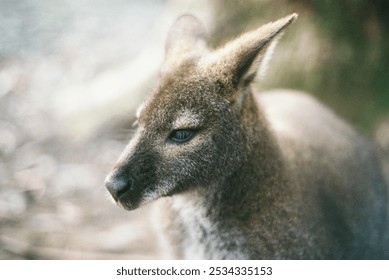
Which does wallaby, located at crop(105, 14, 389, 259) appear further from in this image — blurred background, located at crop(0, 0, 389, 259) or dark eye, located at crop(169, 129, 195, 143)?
blurred background, located at crop(0, 0, 389, 259)

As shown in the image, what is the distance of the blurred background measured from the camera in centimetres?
371

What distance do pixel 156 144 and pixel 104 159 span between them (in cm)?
186

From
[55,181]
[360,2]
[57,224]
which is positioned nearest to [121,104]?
[55,181]

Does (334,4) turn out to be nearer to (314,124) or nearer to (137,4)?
(314,124)

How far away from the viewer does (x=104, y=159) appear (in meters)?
4.23

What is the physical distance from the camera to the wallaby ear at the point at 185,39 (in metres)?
2.78

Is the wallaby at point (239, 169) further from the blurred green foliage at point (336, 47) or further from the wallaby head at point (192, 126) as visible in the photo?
the blurred green foliage at point (336, 47)

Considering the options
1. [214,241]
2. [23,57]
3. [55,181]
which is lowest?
[55,181]

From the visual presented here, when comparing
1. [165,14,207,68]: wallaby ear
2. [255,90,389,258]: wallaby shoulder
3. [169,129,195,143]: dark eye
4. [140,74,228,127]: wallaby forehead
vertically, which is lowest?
[255,90,389,258]: wallaby shoulder

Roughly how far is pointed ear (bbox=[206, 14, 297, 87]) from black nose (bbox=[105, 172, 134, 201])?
0.68 m

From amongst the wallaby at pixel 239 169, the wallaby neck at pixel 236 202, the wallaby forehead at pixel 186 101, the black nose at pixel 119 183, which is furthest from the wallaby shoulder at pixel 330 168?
the black nose at pixel 119 183

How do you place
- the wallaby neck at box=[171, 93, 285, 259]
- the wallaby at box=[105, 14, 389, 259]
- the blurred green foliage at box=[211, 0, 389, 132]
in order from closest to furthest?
the wallaby at box=[105, 14, 389, 259] < the wallaby neck at box=[171, 93, 285, 259] < the blurred green foliage at box=[211, 0, 389, 132]

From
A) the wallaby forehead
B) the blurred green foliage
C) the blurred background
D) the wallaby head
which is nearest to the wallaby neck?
the wallaby head

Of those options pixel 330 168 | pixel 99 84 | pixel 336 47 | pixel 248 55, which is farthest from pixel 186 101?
pixel 99 84
